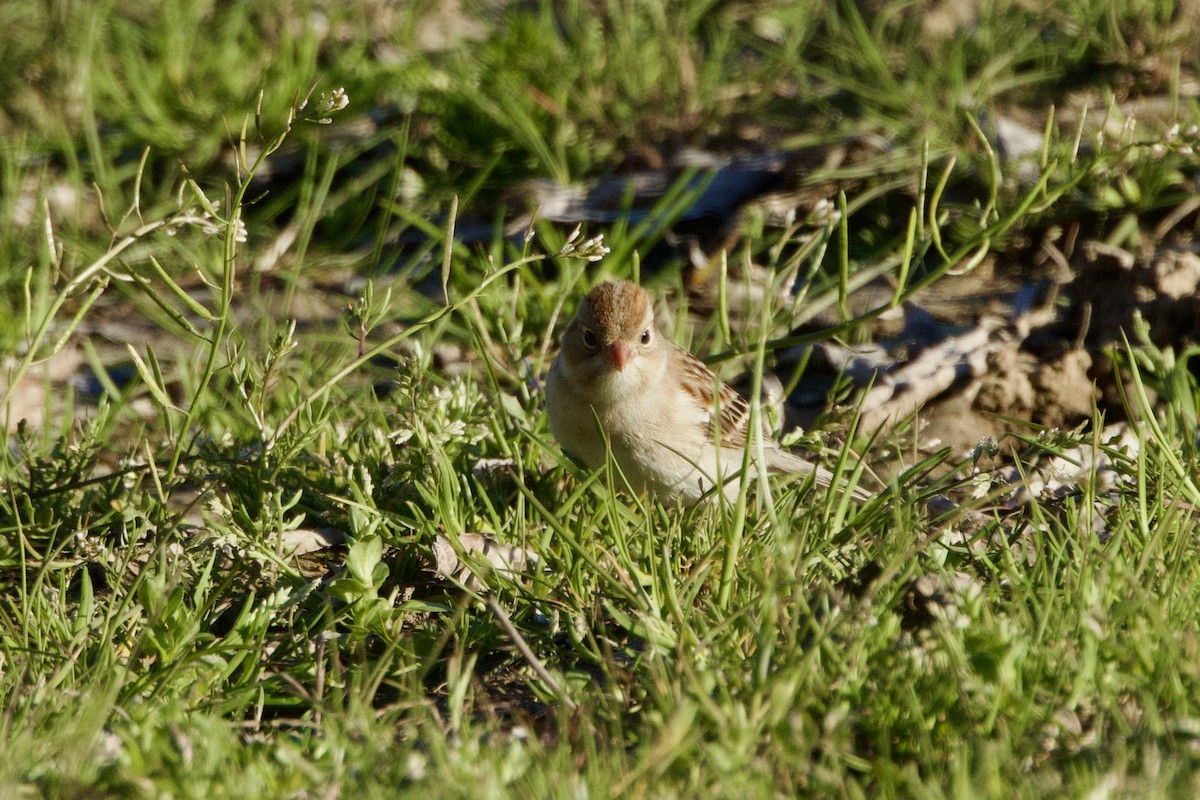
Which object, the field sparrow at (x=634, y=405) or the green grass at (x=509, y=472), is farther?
the field sparrow at (x=634, y=405)

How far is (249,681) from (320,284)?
326 cm

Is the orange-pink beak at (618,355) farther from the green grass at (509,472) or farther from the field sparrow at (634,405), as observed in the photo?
the green grass at (509,472)

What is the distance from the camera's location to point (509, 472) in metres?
4.38

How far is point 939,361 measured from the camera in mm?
5469

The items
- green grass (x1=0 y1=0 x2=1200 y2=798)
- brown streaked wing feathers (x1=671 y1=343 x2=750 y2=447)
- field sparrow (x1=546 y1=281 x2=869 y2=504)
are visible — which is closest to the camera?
green grass (x1=0 y1=0 x2=1200 y2=798)

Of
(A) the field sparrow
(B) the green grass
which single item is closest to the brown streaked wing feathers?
(A) the field sparrow

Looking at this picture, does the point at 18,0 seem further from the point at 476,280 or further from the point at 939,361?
the point at 939,361

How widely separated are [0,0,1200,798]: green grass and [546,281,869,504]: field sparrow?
0.17 metres

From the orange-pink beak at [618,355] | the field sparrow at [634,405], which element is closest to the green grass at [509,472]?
the field sparrow at [634,405]

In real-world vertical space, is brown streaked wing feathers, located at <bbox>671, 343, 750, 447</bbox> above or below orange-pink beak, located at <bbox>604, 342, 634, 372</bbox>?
below

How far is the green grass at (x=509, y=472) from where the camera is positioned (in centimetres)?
296

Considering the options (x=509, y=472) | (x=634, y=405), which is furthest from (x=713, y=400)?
(x=509, y=472)

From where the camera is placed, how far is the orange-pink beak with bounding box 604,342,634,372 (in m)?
4.71

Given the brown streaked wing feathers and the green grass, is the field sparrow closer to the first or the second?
the brown streaked wing feathers
